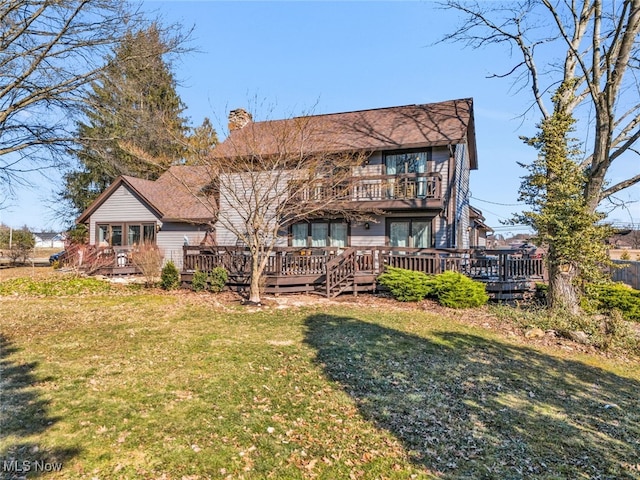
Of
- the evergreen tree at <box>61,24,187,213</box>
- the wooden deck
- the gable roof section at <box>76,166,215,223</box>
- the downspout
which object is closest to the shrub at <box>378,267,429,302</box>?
the wooden deck

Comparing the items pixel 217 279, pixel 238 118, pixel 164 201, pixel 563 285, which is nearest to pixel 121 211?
pixel 164 201

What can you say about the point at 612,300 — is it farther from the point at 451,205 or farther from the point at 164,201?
the point at 164,201

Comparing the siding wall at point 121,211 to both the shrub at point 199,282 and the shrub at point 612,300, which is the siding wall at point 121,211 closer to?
the shrub at point 199,282

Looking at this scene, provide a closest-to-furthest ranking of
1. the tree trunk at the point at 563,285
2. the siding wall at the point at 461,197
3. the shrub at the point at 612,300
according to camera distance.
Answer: the tree trunk at the point at 563,285 < the shrub at the point at 612,300 < the siding wall at the point at 461,197

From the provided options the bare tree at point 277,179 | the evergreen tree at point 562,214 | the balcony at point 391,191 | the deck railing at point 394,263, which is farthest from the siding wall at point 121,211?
the evergreen tree at point 562,214

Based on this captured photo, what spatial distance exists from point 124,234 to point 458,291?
699 inches

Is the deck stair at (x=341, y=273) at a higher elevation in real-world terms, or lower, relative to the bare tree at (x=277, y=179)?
lower

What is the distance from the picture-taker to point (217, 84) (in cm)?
1273

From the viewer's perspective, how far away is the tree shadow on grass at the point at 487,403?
3.67 metres

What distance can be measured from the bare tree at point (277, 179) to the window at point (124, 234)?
21.3 feet

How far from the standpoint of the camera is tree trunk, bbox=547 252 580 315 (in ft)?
31.8

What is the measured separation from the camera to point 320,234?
17000mm

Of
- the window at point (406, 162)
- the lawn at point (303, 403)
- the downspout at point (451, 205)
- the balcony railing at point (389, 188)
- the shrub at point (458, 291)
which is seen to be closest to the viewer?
the lawn at point (303, 403)

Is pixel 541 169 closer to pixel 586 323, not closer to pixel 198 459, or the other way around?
pixel 586 323
